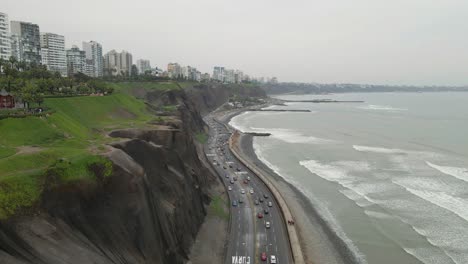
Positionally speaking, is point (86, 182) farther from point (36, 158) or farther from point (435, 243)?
point (435, 243)

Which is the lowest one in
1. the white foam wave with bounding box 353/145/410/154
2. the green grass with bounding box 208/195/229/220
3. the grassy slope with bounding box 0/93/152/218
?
the green grass with bounding box 208/195/229/220

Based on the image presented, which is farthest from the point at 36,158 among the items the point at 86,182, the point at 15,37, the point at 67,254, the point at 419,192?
the point at 15,37

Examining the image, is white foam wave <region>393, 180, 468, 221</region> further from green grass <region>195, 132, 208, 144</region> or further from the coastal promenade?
green grass <region>195, 132, 208, 144</region>

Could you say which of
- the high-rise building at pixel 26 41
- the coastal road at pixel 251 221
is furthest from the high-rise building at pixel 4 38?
the coastal road at pixel 251 221

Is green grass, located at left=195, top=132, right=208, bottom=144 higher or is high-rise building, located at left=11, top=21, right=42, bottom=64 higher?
high-rise building, located at left=11, top=21, right=42, bottom=64

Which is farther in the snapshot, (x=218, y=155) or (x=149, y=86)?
(x=149, y=86)

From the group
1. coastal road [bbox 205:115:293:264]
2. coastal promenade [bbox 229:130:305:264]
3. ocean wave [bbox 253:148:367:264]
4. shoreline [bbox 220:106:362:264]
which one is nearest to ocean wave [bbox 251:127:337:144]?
coastal promenade [bbox 229:130:305:264]

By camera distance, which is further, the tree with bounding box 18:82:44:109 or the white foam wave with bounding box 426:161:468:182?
the white foam wave with bounding box 426:161:468:182
